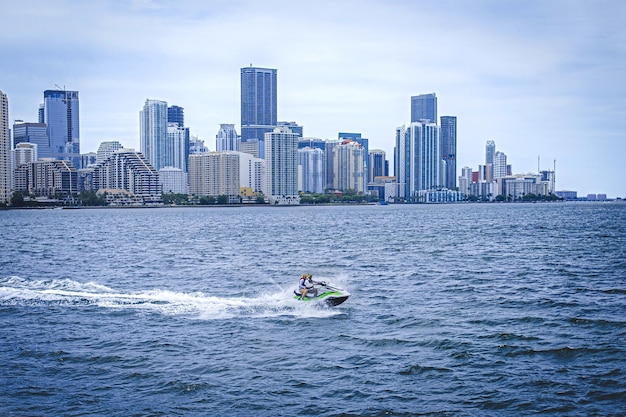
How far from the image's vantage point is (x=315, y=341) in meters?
29.7

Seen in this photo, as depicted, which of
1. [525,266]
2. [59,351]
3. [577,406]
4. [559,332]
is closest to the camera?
[577,406]

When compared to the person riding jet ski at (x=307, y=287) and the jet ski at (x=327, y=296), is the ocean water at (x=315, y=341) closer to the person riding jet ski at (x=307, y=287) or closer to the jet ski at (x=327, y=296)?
the jet ski at (x=327, y=296)

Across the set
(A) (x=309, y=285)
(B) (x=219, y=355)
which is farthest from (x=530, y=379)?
(A) (x=309, y=285)

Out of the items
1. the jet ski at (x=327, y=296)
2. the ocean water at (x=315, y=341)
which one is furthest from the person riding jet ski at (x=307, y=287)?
the ocean water at (x=315, y=341)

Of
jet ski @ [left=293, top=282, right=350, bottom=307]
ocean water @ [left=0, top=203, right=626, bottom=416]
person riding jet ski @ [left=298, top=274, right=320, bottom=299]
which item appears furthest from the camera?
person riding jet ski @ [left=298, top=274, right=320, bottom=299]

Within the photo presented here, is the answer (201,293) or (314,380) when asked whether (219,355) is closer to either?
(314,380)

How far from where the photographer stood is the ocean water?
73.3 feet

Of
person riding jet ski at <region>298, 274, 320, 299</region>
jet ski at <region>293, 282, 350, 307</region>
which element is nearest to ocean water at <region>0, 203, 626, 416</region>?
jet ski at <region>293, 282, 350, 307</region>

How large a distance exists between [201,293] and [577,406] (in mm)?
26411

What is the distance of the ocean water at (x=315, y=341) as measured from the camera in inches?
880

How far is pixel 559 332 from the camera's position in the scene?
3081 centimetres

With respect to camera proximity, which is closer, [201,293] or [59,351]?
[59,351]

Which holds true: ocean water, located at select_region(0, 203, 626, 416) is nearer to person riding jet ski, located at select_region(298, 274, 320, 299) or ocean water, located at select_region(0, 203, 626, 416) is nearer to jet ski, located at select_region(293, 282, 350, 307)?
jet ski, located at select_region(293, 282, 350, 307)

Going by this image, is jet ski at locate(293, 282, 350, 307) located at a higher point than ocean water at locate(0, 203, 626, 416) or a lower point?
higher
